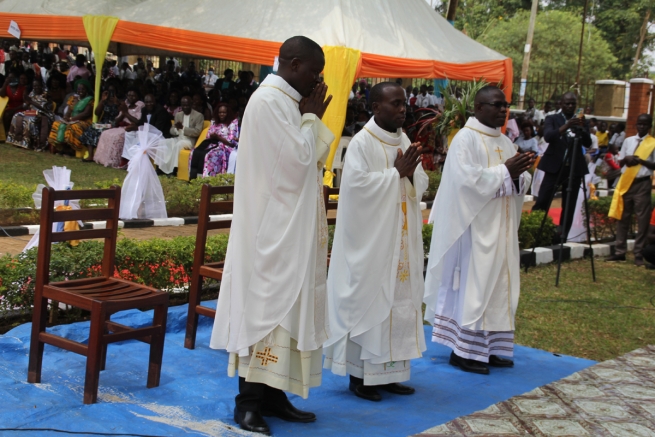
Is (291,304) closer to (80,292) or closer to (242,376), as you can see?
(242,376)

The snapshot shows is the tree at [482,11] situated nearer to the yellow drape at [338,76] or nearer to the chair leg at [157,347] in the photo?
the yellow drape at [338,76]

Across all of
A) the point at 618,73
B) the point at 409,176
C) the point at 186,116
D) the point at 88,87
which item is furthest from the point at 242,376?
the point at 618,73

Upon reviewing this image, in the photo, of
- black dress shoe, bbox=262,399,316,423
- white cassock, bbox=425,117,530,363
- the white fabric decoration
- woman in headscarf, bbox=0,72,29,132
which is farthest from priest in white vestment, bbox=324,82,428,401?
woman in headscarf, bbox=0,72,29,132

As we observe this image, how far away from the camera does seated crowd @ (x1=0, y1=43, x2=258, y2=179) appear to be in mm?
14695

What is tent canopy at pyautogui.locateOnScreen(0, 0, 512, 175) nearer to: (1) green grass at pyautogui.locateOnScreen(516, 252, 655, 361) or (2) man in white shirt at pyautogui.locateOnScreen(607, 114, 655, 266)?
(2) man in white shirt at pyautogui.locateOnScreen(607, 114, 655, 266)

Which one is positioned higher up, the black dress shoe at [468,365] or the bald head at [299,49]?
the bald head at [299,49]

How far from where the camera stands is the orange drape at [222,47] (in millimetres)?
13711

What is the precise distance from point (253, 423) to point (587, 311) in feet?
Result: 15.0

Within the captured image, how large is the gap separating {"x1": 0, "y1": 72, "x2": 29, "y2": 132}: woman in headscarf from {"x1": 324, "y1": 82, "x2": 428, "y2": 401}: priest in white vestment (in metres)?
14.3

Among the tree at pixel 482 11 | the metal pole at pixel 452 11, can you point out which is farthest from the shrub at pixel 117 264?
the tree at pixel 482 11

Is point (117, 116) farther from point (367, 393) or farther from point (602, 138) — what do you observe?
point (602, 138)

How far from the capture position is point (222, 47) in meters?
14.2

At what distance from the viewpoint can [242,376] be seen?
4.26 meters

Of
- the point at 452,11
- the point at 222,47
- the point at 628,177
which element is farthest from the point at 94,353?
the point at 452,11
